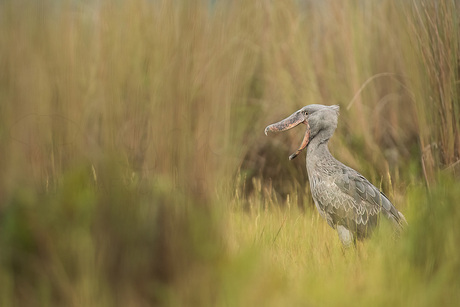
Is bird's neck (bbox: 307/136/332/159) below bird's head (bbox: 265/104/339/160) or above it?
below

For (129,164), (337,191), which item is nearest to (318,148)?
(337,191)

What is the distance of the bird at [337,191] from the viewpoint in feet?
11.5

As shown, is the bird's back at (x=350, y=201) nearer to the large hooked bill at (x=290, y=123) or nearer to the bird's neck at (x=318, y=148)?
the bird's neck at (x=318, y=148)

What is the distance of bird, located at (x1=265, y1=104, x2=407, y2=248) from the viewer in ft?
11.5

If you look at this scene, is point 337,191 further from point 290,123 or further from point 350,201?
point 290,123

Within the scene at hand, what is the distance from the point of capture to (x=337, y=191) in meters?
3.57

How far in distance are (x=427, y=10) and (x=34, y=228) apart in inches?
96.5

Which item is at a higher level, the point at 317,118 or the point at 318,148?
the point at 317,118

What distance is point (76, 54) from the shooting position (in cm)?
225

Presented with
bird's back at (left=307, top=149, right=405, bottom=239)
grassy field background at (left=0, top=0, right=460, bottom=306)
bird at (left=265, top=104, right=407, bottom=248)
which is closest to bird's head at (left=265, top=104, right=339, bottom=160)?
bird at (left=265, top=104, right=407, bottom=248)

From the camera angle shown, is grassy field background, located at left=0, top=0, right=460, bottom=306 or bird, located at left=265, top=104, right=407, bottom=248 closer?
grassy field background, located at left=0, top=0, right=460, bottom=306

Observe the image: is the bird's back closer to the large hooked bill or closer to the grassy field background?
the large hooked bill

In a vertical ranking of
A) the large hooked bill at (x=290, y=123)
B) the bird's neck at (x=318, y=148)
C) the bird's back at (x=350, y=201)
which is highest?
the large hooked bill at (x=290, y=123)

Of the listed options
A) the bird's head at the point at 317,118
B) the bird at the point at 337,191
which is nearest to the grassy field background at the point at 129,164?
the bird at the point at 337,191
